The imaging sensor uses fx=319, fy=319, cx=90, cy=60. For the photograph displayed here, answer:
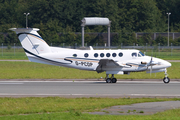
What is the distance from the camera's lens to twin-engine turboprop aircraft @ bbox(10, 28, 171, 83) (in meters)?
23.9

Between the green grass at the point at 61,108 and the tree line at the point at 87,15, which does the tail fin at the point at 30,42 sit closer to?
the green grass at the point at 61,108

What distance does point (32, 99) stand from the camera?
16.0 metres

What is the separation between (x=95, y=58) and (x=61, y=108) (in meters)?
11.4

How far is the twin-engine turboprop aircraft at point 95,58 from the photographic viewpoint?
2389cm

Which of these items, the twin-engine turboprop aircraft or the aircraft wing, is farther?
the twin-engine turboprop aircraft

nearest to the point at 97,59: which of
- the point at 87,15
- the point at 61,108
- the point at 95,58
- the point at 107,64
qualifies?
the point at 95,58

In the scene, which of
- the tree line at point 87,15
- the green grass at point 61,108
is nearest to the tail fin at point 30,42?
the green grass at point 61,108

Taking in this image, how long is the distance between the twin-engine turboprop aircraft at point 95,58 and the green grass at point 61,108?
826 centimetres

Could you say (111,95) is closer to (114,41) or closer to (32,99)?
(32,99)

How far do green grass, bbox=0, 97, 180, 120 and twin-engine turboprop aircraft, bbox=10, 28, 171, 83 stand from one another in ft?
27.1

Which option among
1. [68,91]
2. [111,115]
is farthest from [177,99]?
[68,91]

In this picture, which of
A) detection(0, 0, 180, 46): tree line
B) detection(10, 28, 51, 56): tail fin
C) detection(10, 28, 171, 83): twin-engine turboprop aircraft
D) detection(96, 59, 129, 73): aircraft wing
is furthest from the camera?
detection(0, 0, 180, 46): tree line

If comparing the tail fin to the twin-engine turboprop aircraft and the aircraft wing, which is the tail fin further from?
the aircraft wing

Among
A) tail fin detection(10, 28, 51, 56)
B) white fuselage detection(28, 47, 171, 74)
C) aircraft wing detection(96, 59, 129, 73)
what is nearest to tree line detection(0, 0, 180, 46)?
tail fin detection(10, 28, 51, 56)
